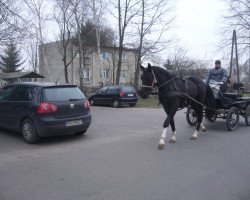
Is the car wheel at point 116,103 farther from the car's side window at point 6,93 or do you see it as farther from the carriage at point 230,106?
the car's side window at point 6,93

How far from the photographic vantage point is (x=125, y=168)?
644 centimetres

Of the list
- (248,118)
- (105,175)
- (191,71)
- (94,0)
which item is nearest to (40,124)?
(105,175)

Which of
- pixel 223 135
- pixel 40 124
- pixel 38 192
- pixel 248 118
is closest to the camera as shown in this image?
pixel 38 192

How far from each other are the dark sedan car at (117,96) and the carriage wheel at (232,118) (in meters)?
11.9

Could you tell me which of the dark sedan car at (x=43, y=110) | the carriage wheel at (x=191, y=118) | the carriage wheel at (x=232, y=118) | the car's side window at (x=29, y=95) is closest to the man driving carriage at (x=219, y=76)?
the carriage wheel at (x=232, y=118)

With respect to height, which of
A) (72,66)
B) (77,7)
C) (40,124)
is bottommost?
(40,124)

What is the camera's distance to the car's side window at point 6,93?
9.98m

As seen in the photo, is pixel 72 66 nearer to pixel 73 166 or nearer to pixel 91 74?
pixel 91 74

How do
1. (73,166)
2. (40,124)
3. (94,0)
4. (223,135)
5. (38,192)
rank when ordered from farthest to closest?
(94,0) → (223,135) → (40,124) → (73,166) → (38,192)

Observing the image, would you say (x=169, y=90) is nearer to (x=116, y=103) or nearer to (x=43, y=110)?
(x=43, y=110)

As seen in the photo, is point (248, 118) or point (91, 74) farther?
point (91, 74)

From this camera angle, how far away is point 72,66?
47.5 meters

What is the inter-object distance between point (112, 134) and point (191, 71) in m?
33.3

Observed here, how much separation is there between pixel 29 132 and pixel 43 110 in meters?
0.83
